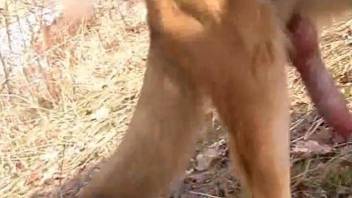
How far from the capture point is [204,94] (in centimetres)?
227

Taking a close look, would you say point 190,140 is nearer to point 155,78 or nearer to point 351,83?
point 155,78

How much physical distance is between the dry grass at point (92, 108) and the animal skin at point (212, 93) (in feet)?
2.29

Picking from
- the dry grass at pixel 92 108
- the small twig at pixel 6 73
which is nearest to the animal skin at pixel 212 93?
the dry grass at pixel 92 108

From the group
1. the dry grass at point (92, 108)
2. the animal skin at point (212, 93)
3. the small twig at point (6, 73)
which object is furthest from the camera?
the small twig at point (6, 73)

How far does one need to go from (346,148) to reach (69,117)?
139 centimetres

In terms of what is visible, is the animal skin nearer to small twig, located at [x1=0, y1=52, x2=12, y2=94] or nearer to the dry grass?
the dry grass

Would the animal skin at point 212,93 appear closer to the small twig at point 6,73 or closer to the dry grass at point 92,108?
the dry grass at point 92,108

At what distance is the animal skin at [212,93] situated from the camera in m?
2.17

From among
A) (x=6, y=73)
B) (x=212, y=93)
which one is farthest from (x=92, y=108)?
(x=212, y=93)

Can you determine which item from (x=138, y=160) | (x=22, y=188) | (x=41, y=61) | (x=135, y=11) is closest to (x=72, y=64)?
(x=41, y=61)

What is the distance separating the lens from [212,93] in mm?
2223

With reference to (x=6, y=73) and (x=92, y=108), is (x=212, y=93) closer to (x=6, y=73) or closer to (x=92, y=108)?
(x=92, y=108)

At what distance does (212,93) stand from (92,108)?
1.82m

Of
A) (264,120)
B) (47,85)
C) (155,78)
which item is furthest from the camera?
(47,85)
